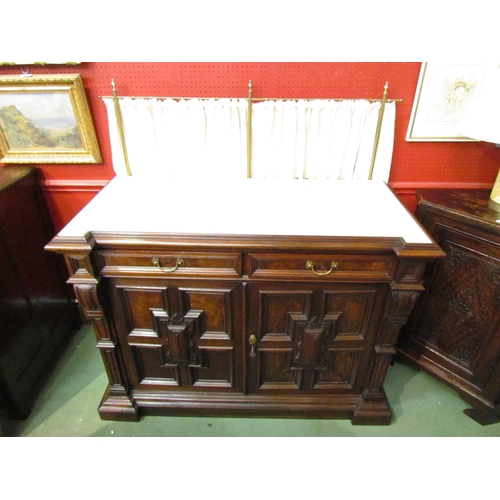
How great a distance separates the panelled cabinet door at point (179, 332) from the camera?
1492 mm

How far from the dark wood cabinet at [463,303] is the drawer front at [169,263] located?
3.48 ft

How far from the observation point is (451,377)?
1.86m

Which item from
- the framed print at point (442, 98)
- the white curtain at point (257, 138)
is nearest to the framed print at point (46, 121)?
the white curtain at point (257, 138)

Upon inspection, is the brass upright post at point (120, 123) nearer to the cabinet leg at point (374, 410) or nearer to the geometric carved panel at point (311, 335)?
→ the geometric carved panel at point (311, 335)

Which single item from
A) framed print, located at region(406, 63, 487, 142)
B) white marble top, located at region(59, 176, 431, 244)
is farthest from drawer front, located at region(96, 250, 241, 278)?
framed print, located at region(406, 63, 487, 142)

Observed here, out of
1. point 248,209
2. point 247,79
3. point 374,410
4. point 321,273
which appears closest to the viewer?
point 321,273

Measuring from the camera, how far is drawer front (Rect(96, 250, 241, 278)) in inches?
54.4

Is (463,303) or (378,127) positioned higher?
(378,127)

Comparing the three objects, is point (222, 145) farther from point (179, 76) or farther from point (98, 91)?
point (98, 91)

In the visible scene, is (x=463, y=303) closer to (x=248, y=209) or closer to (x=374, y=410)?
(x=374, y=410)

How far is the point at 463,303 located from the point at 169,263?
4.82ft

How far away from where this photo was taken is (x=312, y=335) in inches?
61.6

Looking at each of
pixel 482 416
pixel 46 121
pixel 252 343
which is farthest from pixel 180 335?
pixel 482 416
